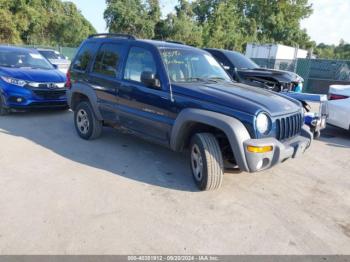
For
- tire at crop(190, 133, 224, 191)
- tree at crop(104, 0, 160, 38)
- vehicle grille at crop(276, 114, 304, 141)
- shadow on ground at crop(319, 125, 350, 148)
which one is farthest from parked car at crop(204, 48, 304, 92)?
tree at crop(104, 0, 160, 38)

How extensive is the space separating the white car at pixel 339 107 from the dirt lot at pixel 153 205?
144 cm

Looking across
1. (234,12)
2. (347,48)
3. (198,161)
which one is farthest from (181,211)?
(347,48)

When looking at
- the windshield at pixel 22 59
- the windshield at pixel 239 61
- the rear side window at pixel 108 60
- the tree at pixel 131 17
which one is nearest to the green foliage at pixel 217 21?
the tree at pixel 131 17

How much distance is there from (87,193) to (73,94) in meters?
2.77

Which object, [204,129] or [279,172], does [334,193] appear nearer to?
[279,172]

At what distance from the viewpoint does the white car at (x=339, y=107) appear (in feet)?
22.1

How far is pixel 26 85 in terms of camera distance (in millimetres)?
7309

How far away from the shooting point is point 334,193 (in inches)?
170

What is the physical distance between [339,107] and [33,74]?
6.80m

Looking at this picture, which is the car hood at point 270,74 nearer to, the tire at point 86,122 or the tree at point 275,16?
the tire at point 86,122

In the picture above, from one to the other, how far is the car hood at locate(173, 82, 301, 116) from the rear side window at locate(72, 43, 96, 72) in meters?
2.28

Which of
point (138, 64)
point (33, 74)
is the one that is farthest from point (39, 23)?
point (138, 64)

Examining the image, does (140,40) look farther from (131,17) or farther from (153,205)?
(131,17)

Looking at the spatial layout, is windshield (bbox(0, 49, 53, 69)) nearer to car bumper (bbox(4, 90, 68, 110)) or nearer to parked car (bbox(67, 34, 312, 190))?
car bumper (bbox(4, 90, 68, 110))
